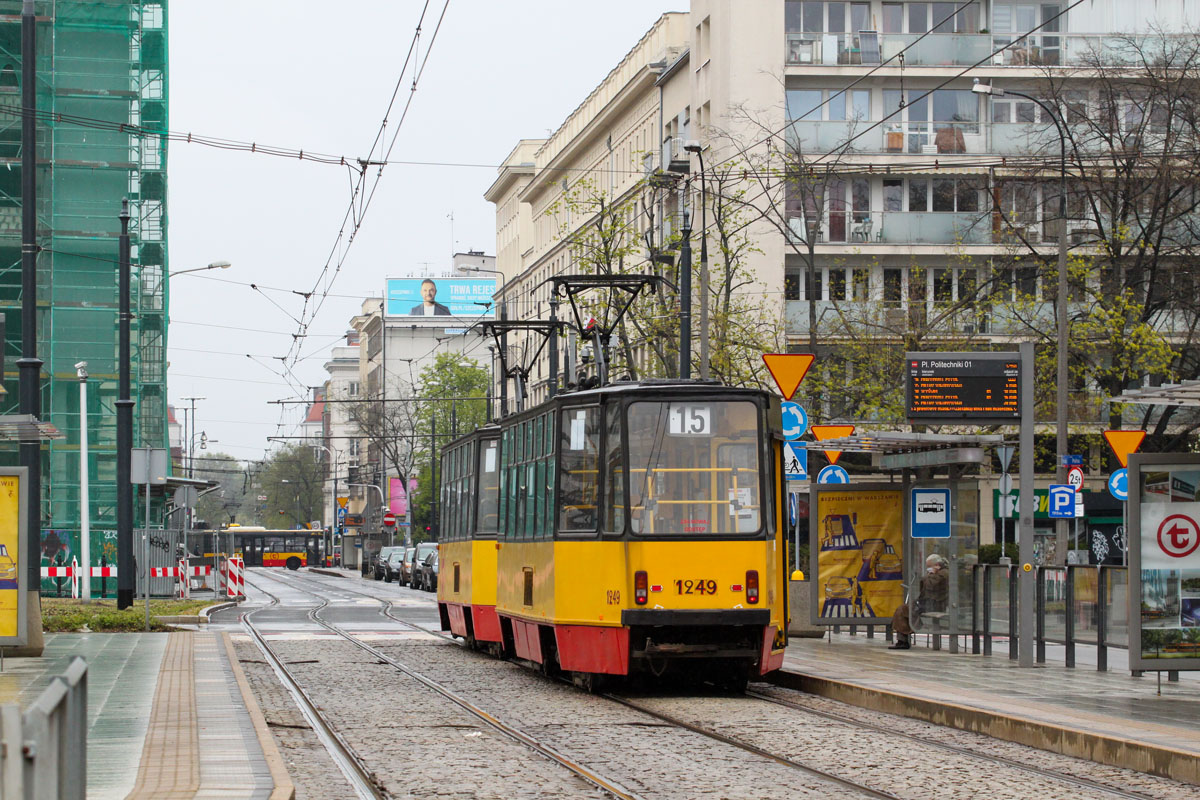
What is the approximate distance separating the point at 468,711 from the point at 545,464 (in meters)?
3.56

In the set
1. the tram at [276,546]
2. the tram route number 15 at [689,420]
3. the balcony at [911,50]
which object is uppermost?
the balcony at [911,50]

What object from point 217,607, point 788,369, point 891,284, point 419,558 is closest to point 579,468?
point 788,369

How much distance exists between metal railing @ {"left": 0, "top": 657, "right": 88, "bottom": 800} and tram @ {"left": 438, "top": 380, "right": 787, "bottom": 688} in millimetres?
10587

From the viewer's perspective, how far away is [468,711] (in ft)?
50.6

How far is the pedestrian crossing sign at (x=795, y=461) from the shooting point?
21797 mm

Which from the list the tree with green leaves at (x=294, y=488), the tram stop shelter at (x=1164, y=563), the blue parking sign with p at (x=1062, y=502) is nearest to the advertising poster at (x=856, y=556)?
the tram stop shelter at (x=1164, y=563)

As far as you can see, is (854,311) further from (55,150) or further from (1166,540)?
(1166,540)

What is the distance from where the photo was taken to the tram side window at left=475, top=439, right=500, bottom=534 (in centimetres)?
2192

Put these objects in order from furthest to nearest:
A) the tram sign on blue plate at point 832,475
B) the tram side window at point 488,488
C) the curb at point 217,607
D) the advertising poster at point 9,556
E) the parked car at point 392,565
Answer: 1. the parked car at point 392,565
2. the curb at point 217,607
3. the tram sign on blue plate at point 832,475
4. the tram side window at point 488,488
5. the advertising poster at point 9,556

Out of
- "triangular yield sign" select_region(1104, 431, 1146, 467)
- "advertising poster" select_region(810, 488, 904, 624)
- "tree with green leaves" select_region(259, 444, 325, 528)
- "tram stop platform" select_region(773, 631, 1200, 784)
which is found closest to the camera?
"tram stop platform" select_region(773, 631, 1200, 784)

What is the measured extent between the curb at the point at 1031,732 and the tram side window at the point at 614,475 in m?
2.50

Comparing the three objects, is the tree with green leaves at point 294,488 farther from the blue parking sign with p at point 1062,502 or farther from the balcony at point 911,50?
the blue parking sign with p at point 1062,502

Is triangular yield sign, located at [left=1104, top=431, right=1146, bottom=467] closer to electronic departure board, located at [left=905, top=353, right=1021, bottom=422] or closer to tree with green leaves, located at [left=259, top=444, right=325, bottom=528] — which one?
electronic departure board, located at [left=905, top=353, right=1021, bottom=422]

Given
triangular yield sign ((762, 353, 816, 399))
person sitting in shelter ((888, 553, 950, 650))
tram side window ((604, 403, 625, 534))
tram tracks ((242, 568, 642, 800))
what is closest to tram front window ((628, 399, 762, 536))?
tram side window ((604, 403, 625, 534))
